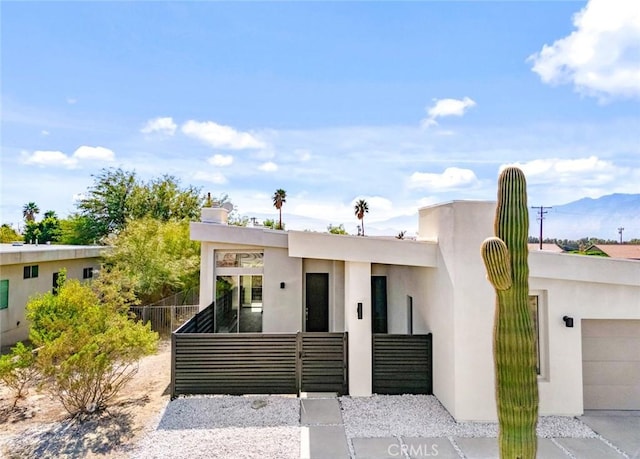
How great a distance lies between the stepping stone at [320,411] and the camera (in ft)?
23.9

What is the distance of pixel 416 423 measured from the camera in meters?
7.18

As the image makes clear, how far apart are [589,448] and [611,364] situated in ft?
8.58

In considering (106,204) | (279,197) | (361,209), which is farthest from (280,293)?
(361,209)

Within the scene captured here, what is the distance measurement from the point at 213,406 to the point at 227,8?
1177 centimetres

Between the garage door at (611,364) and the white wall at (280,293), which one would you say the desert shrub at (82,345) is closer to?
the white wall at (280,293)

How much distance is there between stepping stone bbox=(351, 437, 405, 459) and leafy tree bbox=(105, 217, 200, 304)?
40.9ft

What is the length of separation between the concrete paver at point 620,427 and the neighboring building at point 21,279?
19074 millimetres

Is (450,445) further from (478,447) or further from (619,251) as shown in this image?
(619,251)

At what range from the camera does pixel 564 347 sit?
7539 mm

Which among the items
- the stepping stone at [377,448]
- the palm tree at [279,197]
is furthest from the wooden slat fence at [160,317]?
the palm tree at [279,197]

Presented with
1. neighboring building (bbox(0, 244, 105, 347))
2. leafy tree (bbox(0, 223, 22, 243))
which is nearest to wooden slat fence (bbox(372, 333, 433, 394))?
neighboring building (bbox(0, 244, 105, 347))

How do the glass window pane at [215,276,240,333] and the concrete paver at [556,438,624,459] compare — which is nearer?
the concrete paver at [556,438,624,459]

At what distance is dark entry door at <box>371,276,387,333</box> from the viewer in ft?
43.6

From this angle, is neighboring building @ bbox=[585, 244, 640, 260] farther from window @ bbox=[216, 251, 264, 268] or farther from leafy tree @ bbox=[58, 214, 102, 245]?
leafy tree @ bbox=[58, 214, 102, 245]
